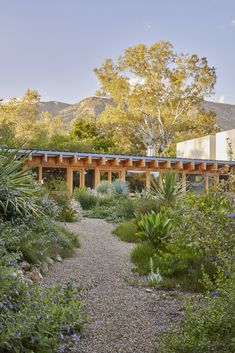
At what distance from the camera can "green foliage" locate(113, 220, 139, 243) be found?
368 inches

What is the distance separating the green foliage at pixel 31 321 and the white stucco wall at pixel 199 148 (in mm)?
26267

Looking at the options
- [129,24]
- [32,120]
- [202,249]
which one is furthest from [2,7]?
[32,120]

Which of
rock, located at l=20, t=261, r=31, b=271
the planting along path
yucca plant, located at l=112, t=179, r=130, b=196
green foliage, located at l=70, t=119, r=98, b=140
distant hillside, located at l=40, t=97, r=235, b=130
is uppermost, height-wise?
distant hillside, located at l=40, t=97, r=235, b=130

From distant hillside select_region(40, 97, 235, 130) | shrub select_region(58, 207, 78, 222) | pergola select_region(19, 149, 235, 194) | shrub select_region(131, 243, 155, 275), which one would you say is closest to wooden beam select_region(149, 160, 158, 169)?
pergola select_region(19, 149, 235, 194)

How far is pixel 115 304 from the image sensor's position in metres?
4.66

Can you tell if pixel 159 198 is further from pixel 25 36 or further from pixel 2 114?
pixel 2 114

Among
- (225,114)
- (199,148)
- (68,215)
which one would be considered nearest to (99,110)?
(225,114)

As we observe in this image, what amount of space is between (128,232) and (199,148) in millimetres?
21583

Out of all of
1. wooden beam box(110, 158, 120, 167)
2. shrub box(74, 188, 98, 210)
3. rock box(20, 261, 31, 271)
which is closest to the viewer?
rock box(20, 261, 31, 271)

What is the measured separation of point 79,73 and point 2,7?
37.5 feet

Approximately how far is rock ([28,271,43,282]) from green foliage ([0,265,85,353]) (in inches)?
64.4

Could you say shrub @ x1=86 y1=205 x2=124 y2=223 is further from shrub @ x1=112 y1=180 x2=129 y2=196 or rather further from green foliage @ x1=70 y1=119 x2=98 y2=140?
green foliage @ x1=70 y1=119 x2=98 y2=140

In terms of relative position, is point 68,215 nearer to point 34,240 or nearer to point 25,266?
point 34,240

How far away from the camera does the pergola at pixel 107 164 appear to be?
68.2 ft
